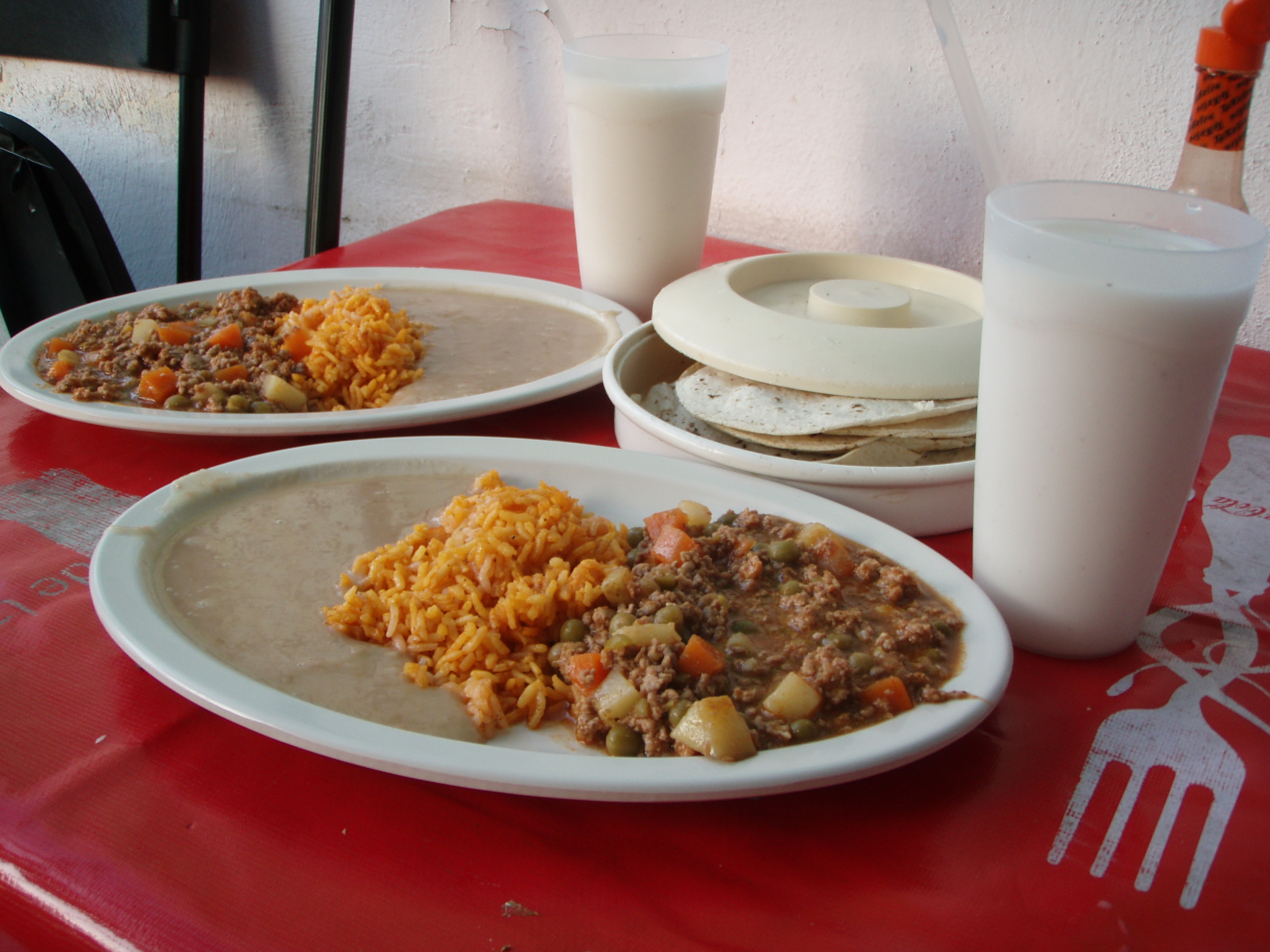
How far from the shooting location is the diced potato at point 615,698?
102 centimetres

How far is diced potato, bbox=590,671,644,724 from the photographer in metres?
1.02

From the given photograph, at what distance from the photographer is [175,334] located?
78.4 inches

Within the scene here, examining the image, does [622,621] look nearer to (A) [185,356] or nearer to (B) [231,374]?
(B) [231,374]

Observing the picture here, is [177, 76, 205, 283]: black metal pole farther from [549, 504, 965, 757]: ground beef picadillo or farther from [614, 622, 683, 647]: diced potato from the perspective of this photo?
[614, 622, 683, 647]: diced potato

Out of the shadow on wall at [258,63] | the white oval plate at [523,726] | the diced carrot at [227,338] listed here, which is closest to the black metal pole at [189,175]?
the shadow on wall at [258,63]

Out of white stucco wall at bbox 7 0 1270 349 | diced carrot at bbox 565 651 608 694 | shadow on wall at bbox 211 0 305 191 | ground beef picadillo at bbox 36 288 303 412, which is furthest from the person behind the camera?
shadow on wall at bbox 211 0 305 191

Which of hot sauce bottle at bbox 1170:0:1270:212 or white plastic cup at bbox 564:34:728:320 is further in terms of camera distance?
white plastic cup at bbox 564:34:728:320

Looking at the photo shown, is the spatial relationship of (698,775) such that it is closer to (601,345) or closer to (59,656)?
(59,656)

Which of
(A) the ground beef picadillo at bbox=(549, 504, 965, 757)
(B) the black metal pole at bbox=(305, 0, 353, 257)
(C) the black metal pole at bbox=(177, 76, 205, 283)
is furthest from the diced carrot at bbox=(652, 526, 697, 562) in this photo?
(C) the black metal pole at bbox=(177, 76, 205, 283)

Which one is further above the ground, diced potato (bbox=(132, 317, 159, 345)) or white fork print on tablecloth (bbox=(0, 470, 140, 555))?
diced potato (bbox=(132, 317, 159, 345))

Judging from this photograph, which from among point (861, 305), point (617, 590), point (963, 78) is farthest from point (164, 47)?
point (617, 590)

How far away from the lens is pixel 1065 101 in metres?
2.39

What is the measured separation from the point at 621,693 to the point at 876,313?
2.88 ft

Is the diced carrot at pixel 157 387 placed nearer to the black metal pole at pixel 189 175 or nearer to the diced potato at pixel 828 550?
the diced potato at pixel 828 550
